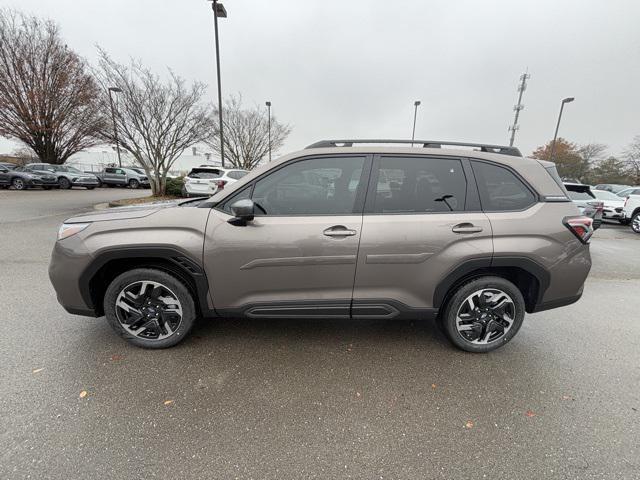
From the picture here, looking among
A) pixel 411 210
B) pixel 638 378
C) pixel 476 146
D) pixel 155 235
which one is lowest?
pixel 638 378

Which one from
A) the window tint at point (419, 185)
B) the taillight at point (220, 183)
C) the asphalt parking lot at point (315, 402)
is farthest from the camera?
the taillight at point (220, 183)

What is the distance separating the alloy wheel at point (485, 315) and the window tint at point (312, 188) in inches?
54.8

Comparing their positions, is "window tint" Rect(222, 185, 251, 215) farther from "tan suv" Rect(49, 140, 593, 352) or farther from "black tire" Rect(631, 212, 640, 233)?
"black tire" Rect(631, 212, 640, 233)

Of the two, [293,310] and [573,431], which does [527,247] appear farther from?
[293,310]

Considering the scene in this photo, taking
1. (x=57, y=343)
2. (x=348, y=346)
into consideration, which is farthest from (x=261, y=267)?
(x=57, y=343)

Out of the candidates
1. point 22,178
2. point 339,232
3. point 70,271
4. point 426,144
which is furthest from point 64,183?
point 426,144

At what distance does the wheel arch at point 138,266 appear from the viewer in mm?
2479

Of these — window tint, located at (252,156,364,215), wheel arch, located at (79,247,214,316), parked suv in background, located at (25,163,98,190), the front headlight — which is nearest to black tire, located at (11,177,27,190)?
parked suv in background, located at (25,163,98,190)

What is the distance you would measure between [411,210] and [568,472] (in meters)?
1.88

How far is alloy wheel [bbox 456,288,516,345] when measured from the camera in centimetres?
271

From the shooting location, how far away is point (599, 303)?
4.09m

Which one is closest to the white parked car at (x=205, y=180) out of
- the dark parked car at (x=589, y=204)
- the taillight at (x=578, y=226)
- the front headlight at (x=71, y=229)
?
the front headlight at (x=71, y=229)

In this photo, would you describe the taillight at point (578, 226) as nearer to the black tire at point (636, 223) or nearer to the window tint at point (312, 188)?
the window tint at point (312, 188)

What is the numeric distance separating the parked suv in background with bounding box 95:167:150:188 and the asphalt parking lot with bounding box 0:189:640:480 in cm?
2517
